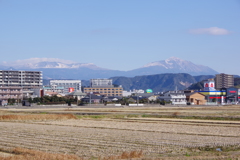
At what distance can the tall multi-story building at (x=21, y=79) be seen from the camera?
159 m

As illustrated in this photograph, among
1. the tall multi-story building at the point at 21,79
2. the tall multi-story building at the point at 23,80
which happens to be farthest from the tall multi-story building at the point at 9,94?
the tall multi-story building at the point at 21,79

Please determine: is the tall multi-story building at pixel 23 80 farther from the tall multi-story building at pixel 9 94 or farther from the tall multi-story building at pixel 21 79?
the tall multi-story building at pixel 9 94

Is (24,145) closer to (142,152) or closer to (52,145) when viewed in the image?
(52,145)

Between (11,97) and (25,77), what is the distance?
179 ft

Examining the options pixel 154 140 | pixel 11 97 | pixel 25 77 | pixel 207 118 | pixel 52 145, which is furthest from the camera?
pixel 25 77

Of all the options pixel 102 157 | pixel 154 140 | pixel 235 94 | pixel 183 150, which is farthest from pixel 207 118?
pixel 235 94

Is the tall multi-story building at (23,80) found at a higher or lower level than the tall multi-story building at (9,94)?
higher

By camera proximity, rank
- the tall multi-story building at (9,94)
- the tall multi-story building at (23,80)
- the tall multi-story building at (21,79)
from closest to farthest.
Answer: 1. the tall multi-story building at (9,94)
2. the tall multi-story building at (23,80)
3. the tall multi-story building at (21,79)

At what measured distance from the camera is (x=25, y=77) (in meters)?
166

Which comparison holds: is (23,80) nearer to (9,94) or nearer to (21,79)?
(21,79)

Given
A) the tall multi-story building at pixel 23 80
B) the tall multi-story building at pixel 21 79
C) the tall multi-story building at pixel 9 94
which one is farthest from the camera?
the tall multi-story building at pixel 21 79

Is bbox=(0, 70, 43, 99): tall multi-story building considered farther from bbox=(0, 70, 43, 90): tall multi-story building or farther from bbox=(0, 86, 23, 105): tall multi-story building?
bbox=(0, 86, 23, 105): tall multi-story building

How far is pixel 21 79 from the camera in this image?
16525 cm

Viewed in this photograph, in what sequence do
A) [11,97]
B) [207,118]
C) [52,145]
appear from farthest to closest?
[11,97], [207,118], [52,145]
